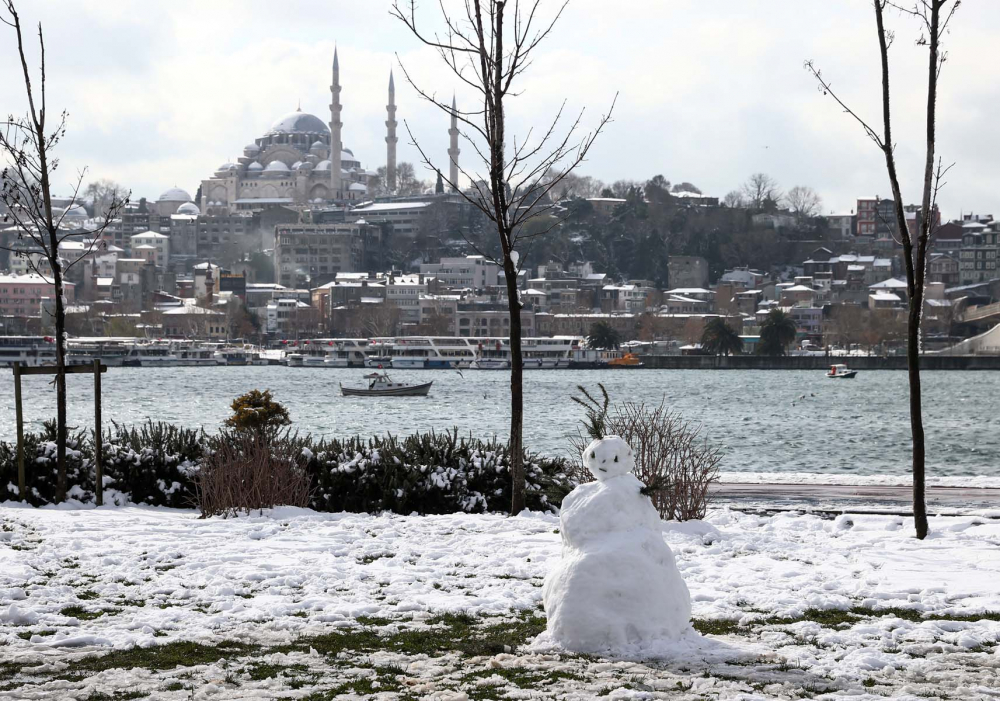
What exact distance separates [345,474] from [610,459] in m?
4.54

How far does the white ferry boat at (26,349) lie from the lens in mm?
95875

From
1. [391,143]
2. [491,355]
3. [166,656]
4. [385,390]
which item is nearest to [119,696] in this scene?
[166,656]

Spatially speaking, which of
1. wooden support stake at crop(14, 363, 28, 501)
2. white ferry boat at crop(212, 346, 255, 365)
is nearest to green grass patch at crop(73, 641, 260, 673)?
wooden support stake at crop(14, 363, 28, 501)

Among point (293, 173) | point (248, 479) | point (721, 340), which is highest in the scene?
point (293, 173)

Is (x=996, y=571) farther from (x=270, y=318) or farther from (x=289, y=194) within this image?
(x=289, y=194)

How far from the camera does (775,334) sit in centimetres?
9219

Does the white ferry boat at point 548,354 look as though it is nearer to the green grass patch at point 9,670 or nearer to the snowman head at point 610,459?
the snowman head at point 610,459

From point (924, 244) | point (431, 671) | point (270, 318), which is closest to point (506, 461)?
point (924, 244)

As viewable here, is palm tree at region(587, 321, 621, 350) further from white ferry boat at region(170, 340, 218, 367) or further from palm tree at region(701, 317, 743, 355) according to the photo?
white ferry boat at region(170, 340, 218, 367)

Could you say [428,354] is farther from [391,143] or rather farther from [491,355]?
[391,143]

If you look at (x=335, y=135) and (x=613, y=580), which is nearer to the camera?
(x=613, y=580)

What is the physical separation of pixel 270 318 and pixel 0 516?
116m

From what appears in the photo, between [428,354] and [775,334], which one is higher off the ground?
[775,334]

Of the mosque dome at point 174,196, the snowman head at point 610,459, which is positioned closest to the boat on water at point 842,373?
the snowman head at point 610,459
